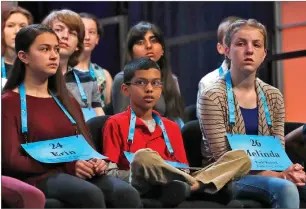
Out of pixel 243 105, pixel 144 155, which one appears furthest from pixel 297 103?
pixel 144 155

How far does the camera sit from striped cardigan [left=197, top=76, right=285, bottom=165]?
326cm

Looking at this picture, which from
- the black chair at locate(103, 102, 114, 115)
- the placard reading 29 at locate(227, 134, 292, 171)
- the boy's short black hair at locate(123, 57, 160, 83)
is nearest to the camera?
the placard reading 29 at locate(227, 134, 292, 171)

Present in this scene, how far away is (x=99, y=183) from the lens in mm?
2916

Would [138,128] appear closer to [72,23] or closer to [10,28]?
[72,23]

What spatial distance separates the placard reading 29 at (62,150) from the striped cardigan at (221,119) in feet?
2.01

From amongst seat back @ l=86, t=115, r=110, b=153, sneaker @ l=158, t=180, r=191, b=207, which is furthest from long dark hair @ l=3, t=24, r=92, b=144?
sneaker @ l=158, t=180, r=191, b=207

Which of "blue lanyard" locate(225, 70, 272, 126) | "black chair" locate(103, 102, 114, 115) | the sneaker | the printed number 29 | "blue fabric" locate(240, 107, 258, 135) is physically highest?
"blue lanyard" locate(225, 70, 272, 126)

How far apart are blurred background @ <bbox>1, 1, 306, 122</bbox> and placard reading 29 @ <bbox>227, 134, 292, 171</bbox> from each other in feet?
3.06

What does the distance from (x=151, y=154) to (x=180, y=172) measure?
0.52 ft

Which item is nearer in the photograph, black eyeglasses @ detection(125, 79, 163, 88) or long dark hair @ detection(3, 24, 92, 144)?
long dark hair @ detection(3, 24, 92, 144)

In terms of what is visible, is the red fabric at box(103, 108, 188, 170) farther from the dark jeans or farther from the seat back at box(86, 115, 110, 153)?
the dark jeans

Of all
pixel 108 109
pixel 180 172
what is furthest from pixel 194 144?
pixel 108 109

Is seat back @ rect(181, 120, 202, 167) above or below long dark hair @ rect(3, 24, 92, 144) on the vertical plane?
below

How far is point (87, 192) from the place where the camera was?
2.73 meters
